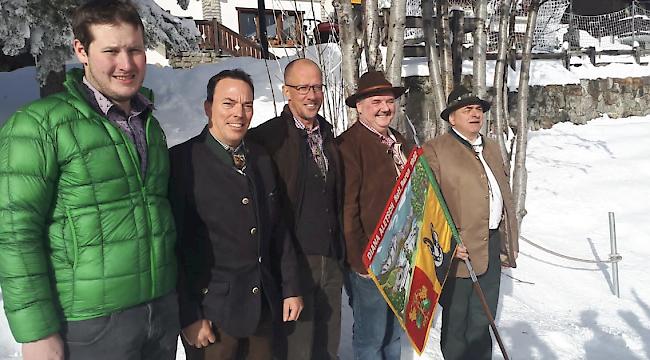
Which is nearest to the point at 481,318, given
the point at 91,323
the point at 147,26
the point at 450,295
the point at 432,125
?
the point at 450,295

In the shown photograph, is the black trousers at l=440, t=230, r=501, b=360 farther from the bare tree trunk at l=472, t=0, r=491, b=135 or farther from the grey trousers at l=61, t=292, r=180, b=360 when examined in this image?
the bare tree trunk at l=472, t=0, r=491, b=135

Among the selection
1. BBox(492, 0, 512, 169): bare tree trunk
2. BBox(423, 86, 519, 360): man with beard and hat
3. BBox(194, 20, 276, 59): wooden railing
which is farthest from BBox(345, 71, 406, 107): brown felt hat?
BBox(194, 20, 276, 59): wooden railing

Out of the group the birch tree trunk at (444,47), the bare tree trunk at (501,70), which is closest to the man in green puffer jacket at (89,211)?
the birch tree trunk at (444,47)

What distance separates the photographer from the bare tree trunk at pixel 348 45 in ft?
15.9

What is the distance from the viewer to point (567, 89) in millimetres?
13211

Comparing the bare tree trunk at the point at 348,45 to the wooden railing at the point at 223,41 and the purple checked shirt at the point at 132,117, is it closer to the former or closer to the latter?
the purple checked shirt at the point at 132,117

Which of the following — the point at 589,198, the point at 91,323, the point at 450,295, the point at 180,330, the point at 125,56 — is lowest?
the point at 589,198

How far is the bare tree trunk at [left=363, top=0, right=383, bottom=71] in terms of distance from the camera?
500 cm

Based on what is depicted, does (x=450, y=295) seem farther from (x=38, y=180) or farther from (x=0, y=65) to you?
(x=0, y=65)

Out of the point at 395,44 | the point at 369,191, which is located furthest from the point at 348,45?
the point at 369,191

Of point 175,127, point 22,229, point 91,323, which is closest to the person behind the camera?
point 22,229

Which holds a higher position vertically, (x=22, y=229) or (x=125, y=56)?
(x=125, y=56)

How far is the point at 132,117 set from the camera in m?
2.08

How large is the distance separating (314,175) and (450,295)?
4.78 ft
